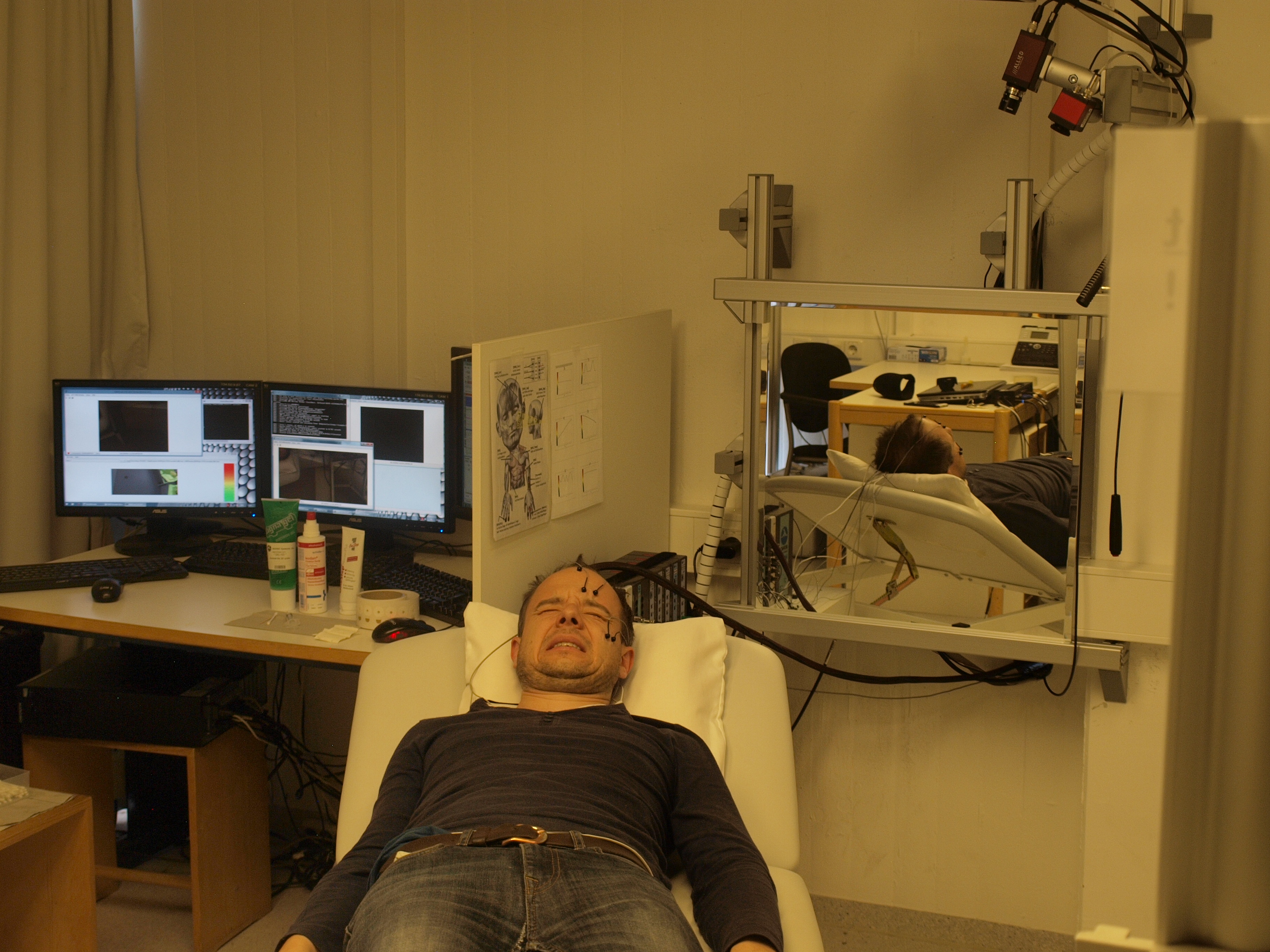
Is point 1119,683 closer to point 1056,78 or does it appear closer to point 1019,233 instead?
point 1019,233

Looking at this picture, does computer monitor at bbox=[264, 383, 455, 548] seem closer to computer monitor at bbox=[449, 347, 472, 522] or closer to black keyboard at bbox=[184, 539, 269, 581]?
computer monitor at bbox=[449, 347, 472, 522]

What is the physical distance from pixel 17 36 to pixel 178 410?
3.12 ft

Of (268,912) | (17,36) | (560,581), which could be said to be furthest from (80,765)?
(17,36)

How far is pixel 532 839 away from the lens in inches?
61.7

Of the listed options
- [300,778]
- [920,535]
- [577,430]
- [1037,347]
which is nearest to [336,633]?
[577,430]

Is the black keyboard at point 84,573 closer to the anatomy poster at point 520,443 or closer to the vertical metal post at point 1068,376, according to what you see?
the anatomy poster at point 520,443

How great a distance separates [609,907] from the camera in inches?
57.9

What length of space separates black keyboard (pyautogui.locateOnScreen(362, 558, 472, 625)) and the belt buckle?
2.25 ft

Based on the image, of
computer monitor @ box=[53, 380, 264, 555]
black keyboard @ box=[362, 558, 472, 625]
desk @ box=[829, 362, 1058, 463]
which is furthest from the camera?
computer monitor @ box=[53, 380, 264, 555]

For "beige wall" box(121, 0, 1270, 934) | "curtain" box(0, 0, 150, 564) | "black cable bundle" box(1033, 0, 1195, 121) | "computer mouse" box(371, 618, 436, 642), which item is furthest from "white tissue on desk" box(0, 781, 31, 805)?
"black cable bundle" box(1033, 0, 1195, 121)

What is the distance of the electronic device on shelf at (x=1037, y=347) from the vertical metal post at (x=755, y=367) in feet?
1.50

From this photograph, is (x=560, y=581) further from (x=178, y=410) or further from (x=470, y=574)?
(x=178, y=410)

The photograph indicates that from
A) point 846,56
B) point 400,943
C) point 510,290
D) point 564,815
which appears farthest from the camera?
point 510,290

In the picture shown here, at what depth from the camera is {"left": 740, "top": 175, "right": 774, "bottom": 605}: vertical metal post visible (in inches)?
87.2
